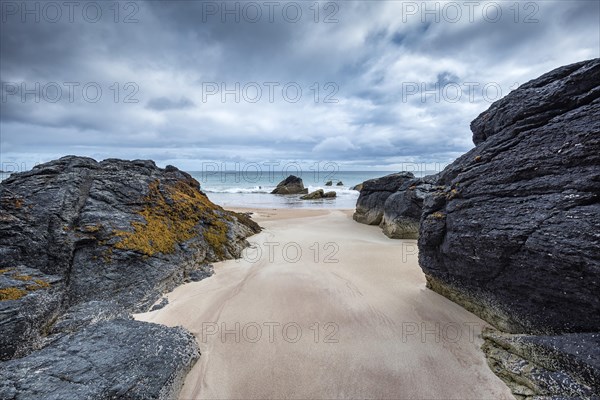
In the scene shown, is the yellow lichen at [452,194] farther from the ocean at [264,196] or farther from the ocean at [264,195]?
the ocean at [264,196]

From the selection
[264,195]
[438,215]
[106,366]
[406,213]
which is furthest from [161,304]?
[264,195]

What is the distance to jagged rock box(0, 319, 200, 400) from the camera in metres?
2.75

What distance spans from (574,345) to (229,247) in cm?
729

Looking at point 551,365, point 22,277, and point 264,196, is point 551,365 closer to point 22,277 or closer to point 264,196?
point 22,277

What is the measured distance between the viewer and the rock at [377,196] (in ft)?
51.2

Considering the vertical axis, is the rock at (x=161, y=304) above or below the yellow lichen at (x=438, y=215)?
below

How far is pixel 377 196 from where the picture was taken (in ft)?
52.6

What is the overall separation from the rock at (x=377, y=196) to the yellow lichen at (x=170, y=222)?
9844mm

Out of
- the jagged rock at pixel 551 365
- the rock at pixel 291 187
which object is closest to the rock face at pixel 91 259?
the jagged rock at pixel 551 365

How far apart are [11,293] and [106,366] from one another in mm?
1973

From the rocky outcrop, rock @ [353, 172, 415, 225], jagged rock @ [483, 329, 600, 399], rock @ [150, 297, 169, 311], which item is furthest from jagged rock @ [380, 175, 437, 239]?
the rocky outcrop

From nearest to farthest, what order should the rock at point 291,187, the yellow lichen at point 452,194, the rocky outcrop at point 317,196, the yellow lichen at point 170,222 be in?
the yellow lichen at point 452,194, the yellow lichen at point 170,222, the rocky outcrop at point 317,196, the rock at point 291,187

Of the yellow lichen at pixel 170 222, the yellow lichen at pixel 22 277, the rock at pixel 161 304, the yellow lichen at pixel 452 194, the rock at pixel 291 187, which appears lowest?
the rock at pixel 161 304

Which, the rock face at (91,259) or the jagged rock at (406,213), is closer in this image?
the rock face at (91,259)
